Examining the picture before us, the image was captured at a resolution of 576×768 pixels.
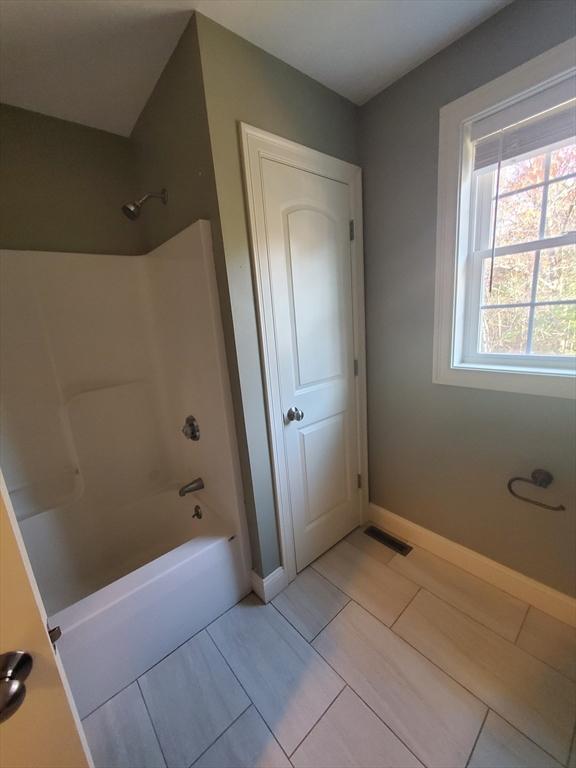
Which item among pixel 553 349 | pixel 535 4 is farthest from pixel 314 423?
pixel 535 4

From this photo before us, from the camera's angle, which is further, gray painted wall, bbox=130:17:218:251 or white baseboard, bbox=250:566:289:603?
white baseboard, bbox=250:566:289:603

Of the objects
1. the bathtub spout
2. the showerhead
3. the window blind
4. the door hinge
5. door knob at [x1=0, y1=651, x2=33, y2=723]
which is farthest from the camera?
the bathtub spout

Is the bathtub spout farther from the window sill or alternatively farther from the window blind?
the window blind

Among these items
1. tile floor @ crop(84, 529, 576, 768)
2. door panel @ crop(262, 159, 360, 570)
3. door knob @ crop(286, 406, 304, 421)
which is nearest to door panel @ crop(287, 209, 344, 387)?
door panel @ crop(262, 159, 360, 570)

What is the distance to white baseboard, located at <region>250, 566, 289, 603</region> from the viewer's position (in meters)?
1.48

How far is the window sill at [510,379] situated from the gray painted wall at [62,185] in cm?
196

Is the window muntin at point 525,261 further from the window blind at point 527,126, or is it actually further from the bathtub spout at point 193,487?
the bathtub spout at point 193,487

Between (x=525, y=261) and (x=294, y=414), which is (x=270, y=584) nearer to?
(x=294, y=414)

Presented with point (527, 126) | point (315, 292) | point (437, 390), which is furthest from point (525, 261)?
point (315, 292)

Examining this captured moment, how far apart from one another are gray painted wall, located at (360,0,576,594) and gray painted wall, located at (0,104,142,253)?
141cm

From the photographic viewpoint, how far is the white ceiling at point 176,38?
1.03 metres

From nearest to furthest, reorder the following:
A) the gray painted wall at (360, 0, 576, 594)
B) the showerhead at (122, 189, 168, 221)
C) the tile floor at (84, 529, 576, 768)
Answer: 1. the tile floor at (84, 529, 576, 768)
2. the gray painted wall at (360, 0, 576, 594)
3. the showerhead at (122, 189, 168, 221)

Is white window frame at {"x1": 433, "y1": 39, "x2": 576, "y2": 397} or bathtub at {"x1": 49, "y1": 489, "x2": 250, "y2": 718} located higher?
white window frame at {"x1": 433, "y1": 39, "x2": 576, "y2": 397}

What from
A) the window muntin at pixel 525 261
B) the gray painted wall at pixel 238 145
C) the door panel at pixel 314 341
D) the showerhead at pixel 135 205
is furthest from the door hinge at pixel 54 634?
the window muntin at pixel 525 261
